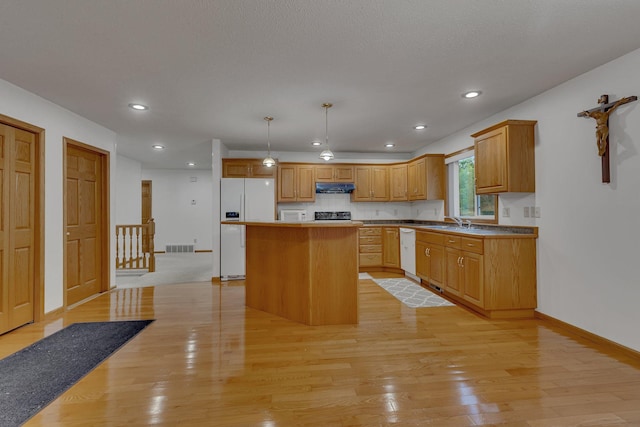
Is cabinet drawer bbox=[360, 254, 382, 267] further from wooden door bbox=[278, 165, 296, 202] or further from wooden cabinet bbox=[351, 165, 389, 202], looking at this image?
wooden door bbox=[278, 165, 296, 202]

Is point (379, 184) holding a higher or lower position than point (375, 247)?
higher

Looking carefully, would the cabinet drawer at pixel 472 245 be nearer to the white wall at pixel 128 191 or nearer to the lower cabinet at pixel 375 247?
the lower cabinet at pixel 375 247

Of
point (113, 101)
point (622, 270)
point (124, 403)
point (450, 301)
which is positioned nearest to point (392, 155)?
point (450, 301)

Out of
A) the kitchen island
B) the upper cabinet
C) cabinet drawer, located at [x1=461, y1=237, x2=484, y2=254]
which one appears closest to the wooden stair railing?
the kitchen island

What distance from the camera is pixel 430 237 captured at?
473 cm

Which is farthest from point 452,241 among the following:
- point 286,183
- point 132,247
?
point 132,247

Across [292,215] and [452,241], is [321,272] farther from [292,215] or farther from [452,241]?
[292,215]

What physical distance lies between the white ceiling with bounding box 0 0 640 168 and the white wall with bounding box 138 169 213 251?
5108 mm

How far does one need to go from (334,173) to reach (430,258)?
2644 millimetres

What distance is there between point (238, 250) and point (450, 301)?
356cm

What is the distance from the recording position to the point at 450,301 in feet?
13.7

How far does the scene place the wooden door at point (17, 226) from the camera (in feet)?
9.99

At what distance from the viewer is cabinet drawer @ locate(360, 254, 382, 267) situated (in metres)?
6.14

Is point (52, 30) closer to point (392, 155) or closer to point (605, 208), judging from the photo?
point (605, 208)
